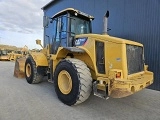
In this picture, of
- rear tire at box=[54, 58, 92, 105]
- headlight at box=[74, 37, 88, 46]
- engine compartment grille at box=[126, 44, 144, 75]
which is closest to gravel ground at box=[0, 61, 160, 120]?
rear tire at box=[54, 58, 92, 105]

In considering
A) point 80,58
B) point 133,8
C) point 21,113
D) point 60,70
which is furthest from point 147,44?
point 21,113

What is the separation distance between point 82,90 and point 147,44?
4.54 metres

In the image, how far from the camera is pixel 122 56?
4.29m

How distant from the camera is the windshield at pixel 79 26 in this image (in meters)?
5.91

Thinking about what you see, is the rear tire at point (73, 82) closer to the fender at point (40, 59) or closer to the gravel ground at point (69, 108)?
the gravel ground at point (69, 108)

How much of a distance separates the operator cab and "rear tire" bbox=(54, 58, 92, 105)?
109 cm

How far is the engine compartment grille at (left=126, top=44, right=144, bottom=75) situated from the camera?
464cm

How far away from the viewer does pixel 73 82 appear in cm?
461

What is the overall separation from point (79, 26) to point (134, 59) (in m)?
2.26

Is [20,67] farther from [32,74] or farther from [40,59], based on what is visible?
[40,59]

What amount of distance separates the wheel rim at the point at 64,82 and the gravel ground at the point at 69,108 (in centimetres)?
39

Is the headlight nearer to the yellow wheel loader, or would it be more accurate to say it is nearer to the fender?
the yellow wheel loader

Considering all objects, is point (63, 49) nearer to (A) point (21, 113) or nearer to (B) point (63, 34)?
(B) point (63, 34)

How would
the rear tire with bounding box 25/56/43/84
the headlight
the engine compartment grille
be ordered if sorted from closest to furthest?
the engine compartment grille
the headlight
the rear tire with bounding box 25/56/43/84
